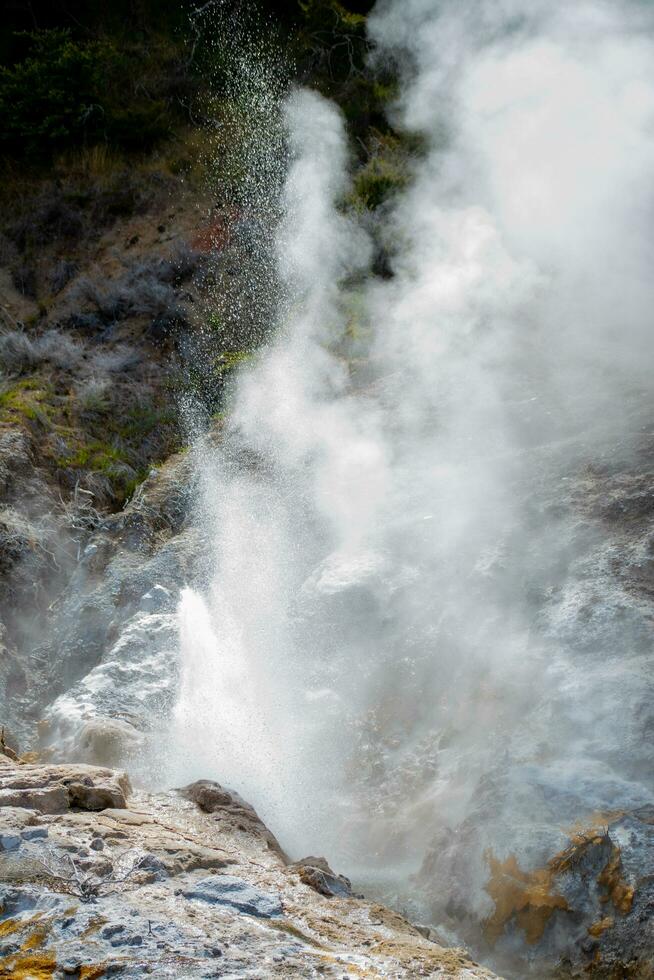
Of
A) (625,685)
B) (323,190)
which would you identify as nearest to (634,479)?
(625,685)

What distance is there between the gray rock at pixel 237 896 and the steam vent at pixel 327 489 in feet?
0.05

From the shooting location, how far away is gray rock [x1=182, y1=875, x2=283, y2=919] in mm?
2379

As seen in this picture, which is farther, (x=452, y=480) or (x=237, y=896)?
(x=452, y=480)

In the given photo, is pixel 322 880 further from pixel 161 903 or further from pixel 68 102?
pixel 68 102

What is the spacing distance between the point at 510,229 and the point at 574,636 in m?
5.02

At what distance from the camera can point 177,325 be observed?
8.75 m

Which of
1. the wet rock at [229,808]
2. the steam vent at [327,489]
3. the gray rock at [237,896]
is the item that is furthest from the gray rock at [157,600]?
the gray rock at [237,896]

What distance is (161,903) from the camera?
2.30m

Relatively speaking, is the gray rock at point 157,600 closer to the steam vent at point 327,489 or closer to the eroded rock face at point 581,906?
the steam vent at point 327,489

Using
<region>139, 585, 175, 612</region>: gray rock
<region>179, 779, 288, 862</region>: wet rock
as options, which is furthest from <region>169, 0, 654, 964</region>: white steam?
<region>179, 779, 288, 862</region>: wet rock

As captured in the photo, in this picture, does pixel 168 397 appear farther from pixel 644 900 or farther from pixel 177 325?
pixel 644 900

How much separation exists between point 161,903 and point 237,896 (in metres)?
0.24

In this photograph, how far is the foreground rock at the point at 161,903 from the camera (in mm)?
1996

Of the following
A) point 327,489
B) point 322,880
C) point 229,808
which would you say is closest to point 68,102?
point 327,489
